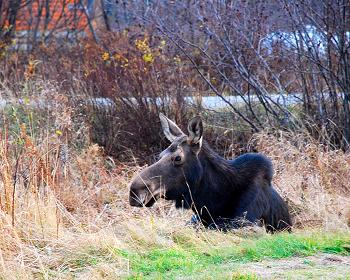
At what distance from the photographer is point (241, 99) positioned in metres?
13.4

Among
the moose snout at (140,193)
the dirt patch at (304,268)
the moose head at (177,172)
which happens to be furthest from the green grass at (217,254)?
the moose head at (177,172)

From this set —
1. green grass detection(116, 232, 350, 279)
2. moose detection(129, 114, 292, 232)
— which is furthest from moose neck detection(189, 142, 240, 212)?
green grass detection(116, 232, 350, 279)

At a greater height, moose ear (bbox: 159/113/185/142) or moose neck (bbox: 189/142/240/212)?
moose ear (bbox: 159/113/185/142)

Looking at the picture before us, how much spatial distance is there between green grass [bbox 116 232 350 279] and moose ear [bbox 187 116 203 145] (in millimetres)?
1580

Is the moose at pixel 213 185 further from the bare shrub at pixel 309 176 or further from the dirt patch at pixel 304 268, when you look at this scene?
the dirt patch at pixel 304 268

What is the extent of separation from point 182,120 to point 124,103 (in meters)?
0.95

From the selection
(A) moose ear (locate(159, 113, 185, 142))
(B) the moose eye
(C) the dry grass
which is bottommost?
(C) the dry grass

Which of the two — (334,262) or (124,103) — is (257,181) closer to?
(334,262)

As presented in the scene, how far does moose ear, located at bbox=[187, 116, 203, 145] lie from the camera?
27.0ft

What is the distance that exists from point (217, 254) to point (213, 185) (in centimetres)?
188

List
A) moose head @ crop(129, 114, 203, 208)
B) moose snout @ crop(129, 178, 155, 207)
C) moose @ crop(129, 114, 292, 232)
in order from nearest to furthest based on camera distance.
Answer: moose snout @ crop(129, 178, 155, 207)
moose head @ crop(129, 114, 203, 208)
moose @ crop(129, 114, 292, 232)

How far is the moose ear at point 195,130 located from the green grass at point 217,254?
1.58m

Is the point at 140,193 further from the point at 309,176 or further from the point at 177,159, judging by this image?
the point at 309,176

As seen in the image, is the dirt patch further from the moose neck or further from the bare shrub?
the bare shrub
